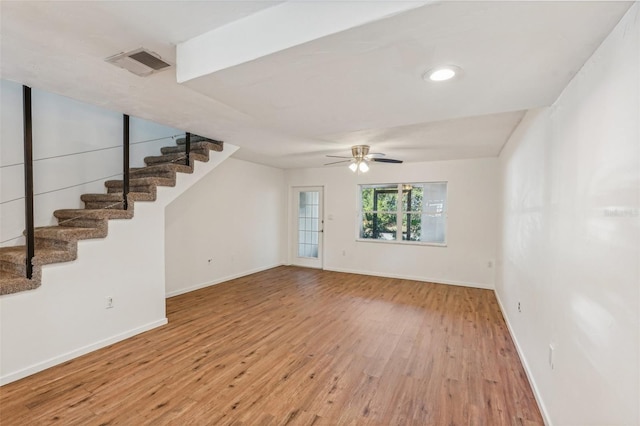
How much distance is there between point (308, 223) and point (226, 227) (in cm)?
219

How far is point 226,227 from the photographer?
5.50m

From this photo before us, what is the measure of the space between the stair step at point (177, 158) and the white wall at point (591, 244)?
3.73 m

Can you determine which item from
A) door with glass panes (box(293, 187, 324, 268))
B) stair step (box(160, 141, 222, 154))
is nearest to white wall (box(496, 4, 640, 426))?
stair step (box(160, 141, 222, 154))

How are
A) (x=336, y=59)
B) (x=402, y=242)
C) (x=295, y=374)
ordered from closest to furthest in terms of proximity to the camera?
1. (x=336, y=59)
2. (x=295, y=374)
3. (x=402, y=242)

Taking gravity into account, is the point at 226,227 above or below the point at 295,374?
above

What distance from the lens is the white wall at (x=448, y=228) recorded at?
5.19 metres

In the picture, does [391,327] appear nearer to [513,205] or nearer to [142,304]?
[513,205]

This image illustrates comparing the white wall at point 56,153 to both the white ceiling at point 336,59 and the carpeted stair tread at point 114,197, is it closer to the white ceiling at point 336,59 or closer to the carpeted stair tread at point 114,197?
the carpeted stair tread at point 114,197

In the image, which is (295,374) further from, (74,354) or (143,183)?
(143,183)

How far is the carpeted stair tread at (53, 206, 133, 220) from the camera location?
2.93 m

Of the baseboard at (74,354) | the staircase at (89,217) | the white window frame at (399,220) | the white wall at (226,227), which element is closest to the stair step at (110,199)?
the staircase at (89,217)

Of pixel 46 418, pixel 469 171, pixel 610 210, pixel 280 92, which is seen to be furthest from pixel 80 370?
pixel 469 171

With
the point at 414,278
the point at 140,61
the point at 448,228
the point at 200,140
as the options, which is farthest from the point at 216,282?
the point at 448,228

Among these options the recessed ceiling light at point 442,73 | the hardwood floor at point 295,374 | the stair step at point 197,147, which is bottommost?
the hardwood floor at point 295,374
